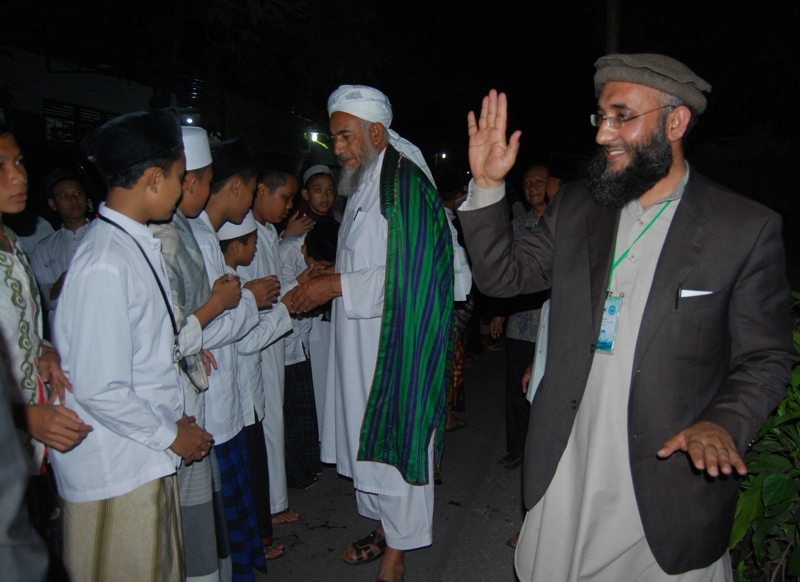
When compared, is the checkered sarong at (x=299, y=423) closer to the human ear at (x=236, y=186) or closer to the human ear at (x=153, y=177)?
the human ear at (x=236, y=186)

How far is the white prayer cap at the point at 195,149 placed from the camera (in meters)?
2.84

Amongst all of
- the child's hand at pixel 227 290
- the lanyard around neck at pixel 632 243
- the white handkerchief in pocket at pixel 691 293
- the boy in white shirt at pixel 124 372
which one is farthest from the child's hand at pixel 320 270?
the white handkerchief in pocket at pixel 691 293

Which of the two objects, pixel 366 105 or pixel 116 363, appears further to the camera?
pixel 366 105

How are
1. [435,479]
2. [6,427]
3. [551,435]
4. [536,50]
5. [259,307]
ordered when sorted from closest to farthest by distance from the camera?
1. [6,427]
2. [551,435]
3. [259,307]
4. [435,479]
5. [536,50]

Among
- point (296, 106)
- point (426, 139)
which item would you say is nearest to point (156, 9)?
point (296, 106)

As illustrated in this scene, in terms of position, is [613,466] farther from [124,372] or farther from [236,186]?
[236,186]

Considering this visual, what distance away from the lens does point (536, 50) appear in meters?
22.7

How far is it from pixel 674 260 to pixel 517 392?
2.93 m

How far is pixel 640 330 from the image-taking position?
6.77ft

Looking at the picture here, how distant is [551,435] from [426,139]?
25.8 metres

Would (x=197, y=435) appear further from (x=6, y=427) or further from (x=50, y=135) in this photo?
(x=50, y=135)

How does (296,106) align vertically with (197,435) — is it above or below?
above

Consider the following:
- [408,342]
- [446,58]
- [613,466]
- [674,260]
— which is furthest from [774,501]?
[446,58]

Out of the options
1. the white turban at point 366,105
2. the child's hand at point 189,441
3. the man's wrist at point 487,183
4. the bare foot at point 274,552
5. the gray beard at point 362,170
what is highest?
the white turban at point 366,105
